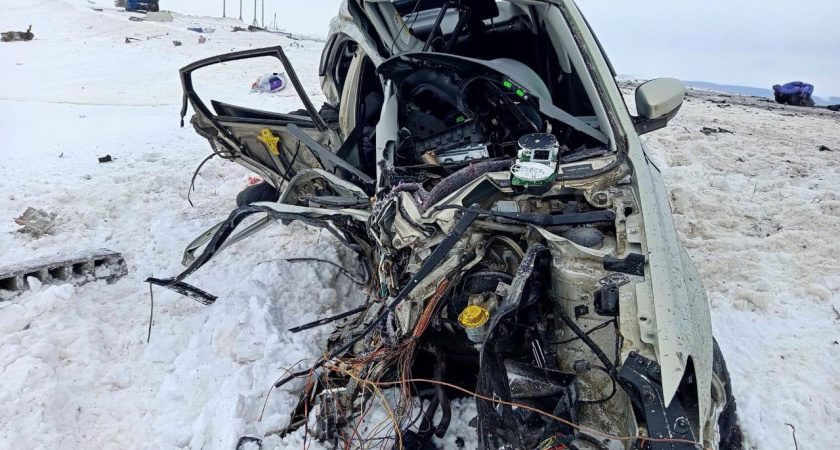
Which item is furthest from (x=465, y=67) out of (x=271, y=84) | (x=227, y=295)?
(x=271, y=84)

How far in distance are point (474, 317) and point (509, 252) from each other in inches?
17.6

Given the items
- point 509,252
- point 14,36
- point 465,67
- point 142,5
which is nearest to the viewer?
point 509,252

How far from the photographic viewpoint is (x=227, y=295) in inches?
149

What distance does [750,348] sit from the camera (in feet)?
10.7

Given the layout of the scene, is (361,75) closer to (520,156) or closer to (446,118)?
(446,118)

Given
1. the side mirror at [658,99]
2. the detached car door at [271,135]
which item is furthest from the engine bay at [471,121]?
the detached car door at [271,135]

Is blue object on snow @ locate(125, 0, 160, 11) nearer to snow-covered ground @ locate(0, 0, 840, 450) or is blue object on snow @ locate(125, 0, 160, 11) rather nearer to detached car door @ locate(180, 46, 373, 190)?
snow-covered ground @ locate(0, 0, 840, 450)

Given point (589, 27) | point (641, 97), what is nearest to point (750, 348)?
point (641, 97)

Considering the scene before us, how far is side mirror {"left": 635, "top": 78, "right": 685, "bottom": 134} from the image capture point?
313cm


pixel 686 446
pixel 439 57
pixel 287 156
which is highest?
pixel 439 57

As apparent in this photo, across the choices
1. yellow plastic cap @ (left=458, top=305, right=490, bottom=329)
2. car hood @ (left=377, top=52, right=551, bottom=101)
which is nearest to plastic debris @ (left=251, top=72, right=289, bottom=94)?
car hood @ (left=377, top=52, right=551, bottom=101)

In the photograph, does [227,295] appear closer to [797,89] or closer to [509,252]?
[509,252]

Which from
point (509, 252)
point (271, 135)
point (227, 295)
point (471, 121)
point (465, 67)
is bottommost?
point (227, 295)

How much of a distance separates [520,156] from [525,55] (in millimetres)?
1683
